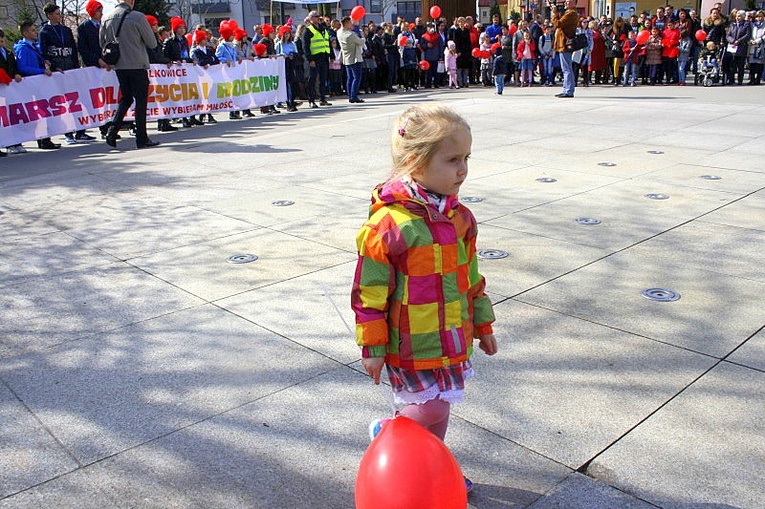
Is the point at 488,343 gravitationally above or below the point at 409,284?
below

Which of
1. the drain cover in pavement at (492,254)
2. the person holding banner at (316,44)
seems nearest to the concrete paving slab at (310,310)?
the drain cover in pavement at (492,254)

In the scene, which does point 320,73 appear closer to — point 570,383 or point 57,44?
point 57,44

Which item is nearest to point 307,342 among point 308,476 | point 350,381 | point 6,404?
point 350,381

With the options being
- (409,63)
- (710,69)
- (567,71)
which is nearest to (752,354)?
(567,71)

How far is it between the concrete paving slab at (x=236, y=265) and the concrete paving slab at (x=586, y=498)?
9.01 ft

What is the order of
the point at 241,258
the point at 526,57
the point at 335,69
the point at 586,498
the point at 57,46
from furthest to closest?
the point at 526,57, the point at 335,69, the point at 57,46, the point at 241,258, the point at 586,498

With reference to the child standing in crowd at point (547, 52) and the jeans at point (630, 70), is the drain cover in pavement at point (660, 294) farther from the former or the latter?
the child standing in crowd at point (547, 52)

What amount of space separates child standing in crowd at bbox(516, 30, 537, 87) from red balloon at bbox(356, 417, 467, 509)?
2051 centimetres

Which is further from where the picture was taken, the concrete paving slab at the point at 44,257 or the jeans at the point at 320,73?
the jeans at the point at 320,73

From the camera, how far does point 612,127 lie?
1124 cm

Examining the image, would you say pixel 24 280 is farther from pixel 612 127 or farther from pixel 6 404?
pixel 612 127

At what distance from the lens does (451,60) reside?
2159 centimetres

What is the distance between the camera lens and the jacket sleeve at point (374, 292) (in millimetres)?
2311

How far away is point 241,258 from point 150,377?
6.21ft
